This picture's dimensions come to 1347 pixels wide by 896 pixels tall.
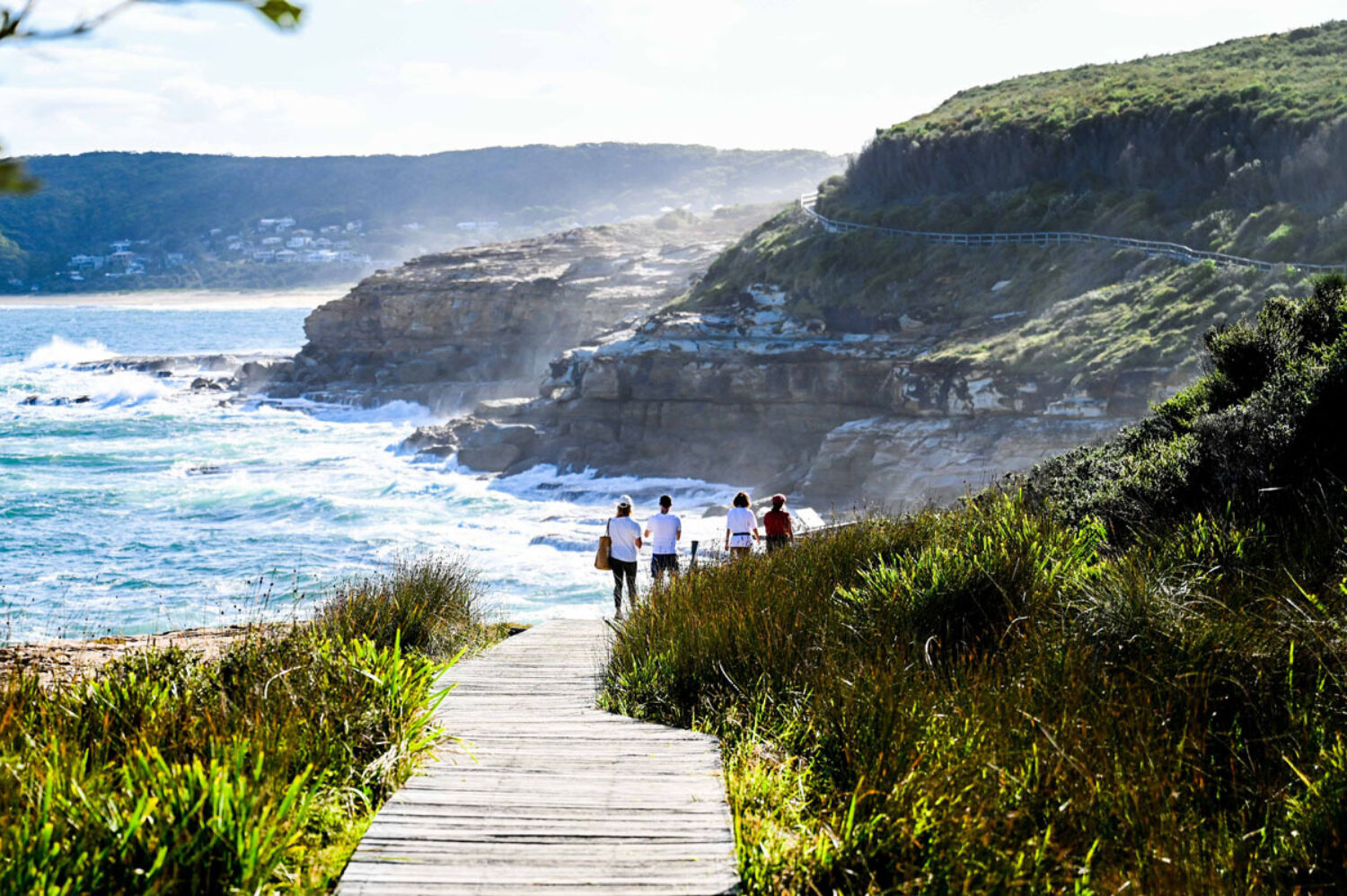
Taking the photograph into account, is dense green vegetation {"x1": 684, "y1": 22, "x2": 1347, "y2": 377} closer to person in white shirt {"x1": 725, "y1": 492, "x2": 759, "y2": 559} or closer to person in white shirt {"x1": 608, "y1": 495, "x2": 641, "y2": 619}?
person in white shirt {"x1": 725, "y1": 492, "x2": 759, "y2": 559}

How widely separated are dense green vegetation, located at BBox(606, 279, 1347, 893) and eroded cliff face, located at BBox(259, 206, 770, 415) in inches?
1805

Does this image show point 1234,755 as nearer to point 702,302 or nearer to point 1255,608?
point 1255,608

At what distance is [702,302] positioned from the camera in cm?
4334

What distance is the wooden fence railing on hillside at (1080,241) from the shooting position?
90.8 feet

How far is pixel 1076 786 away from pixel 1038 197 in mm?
39095

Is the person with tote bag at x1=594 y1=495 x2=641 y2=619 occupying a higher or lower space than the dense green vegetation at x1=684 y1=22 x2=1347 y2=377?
lower

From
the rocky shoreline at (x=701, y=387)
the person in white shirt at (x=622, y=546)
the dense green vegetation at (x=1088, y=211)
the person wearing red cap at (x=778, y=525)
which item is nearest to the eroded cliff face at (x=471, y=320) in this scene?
the rocky shoreline at (x=701, y=387)

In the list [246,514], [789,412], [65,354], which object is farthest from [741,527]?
[65,354]

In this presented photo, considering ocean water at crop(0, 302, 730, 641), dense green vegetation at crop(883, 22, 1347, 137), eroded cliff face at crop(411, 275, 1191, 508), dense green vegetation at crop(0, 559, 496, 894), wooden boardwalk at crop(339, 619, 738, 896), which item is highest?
dense green vegetation at crop(883, 22, 1347, 137)

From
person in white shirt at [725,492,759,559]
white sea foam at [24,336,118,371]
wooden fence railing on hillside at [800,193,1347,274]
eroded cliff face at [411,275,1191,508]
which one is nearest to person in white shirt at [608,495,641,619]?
person in white shirt at [725,492,759,559]

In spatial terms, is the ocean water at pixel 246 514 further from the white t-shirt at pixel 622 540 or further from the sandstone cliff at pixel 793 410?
the white t-shirt at pixel 622 540

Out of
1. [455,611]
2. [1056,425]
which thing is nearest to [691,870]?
[455,611]

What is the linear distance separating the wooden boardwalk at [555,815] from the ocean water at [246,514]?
709cm

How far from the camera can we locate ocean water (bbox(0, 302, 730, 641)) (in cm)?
2253
